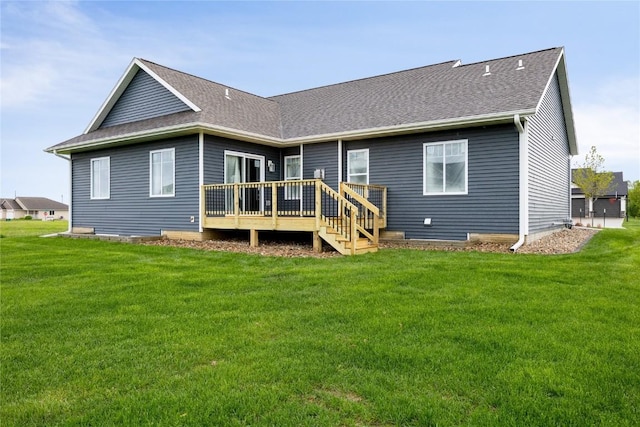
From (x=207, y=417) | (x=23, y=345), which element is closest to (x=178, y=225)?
(x=23, y=345)

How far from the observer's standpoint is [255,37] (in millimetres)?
18500

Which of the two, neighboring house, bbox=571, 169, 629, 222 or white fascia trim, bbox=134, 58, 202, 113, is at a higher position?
white fascia trim, bbox=134, 58, 202, 113

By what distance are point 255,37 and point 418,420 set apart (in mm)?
18656

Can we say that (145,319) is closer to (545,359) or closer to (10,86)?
(545,359)

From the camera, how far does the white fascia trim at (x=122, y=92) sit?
1266cm

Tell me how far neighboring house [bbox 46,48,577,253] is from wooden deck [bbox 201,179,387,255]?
0.04 m

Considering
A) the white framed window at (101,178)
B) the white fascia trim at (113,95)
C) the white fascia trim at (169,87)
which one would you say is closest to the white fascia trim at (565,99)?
the white fascia trim at (169,87)

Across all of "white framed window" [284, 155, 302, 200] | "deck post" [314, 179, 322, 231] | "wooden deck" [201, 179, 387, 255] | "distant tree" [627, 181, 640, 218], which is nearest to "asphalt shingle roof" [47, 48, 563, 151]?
"white framed window" [284, 155, 302, 200]

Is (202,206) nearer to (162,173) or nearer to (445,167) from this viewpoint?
(162,173)

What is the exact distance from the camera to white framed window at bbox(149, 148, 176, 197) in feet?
42.0

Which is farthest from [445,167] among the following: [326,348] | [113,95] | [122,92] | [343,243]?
[113,95]

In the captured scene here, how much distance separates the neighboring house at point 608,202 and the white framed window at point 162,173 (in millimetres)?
35154

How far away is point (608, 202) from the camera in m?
39.6

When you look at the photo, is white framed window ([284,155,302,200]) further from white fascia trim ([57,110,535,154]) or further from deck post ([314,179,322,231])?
deck post ([314,179,322,231])
